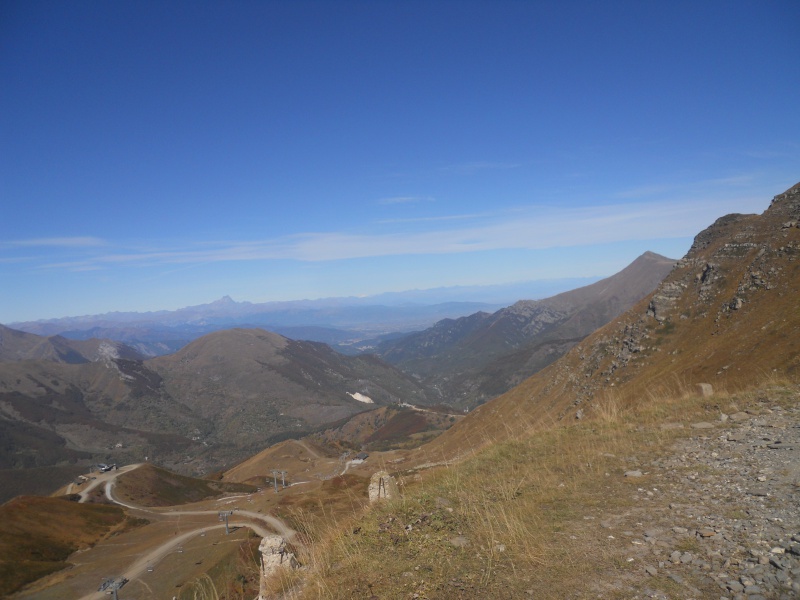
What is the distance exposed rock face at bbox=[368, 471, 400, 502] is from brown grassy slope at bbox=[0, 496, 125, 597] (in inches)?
2535

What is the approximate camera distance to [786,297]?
169ft

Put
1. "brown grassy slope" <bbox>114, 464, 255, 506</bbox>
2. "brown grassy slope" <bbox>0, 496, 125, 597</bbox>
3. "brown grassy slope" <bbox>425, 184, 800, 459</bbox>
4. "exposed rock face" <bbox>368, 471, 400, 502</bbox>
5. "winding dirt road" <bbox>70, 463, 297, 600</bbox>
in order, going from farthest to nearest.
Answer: "brown grassy slope" <bbox>114, 464, 255, 506</bbox>, "brown grassy slope" <bbox>0, 496, 125, 597</bbox>, "winding dirt road" <bbox>70, 463, 297, 600</bbox>, "brown grassy slope" <bbox>425, 184, 800, 459</bbox>, "exposed rock face" <bbox>368, 471, 400, 502</bbox>

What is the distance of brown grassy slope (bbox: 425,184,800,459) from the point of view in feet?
145

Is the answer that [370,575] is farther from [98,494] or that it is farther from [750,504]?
[98,494]

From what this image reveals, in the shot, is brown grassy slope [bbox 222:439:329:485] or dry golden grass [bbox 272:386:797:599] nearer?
dry golden grass [bbox 272:386:797:599]

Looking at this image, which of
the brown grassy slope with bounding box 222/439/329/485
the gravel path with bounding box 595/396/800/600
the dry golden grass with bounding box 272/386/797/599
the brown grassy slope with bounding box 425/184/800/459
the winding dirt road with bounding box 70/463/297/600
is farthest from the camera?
the brown grassy slope with bounding box 222/439/329/485

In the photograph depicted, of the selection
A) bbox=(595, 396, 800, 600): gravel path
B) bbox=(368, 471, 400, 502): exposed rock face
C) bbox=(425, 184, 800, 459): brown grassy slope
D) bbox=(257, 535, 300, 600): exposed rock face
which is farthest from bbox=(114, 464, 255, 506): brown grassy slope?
bbox=(595, 396, 800, 600): gravel path

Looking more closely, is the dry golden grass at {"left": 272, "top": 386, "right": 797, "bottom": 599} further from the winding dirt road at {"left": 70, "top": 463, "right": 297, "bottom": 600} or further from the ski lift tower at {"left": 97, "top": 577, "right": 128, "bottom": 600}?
the ski lift tower at {"left": 97, "top": 577, "right": 128, "bottom": 600}

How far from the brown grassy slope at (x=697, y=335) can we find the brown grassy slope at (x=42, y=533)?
57.1 m

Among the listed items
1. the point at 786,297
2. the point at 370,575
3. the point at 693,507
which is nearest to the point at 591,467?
the point at 693,507

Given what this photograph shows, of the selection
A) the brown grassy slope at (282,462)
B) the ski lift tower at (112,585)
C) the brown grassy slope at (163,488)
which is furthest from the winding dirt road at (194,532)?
the brown grassy slope at (282,462)

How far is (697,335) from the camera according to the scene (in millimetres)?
64438

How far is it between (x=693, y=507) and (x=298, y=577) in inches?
259

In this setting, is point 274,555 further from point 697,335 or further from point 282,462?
point 282,462
